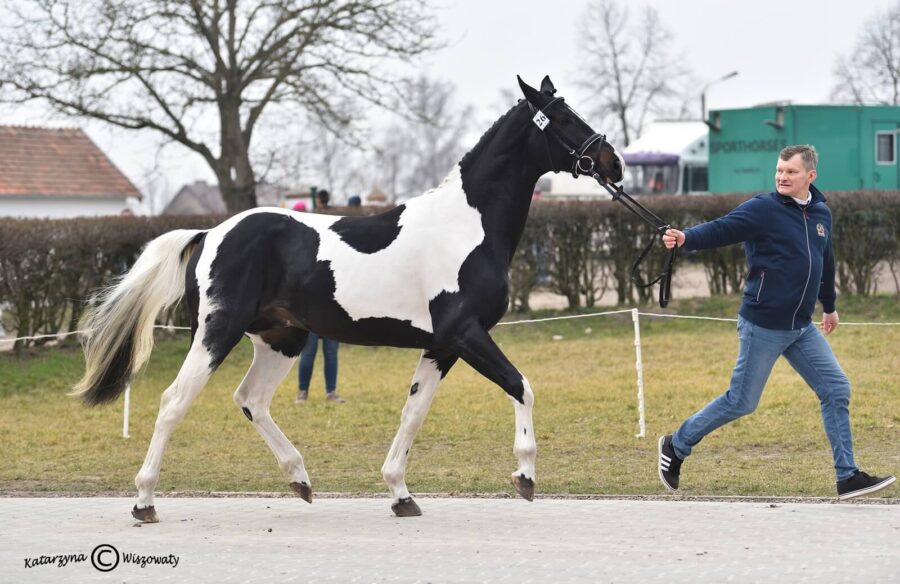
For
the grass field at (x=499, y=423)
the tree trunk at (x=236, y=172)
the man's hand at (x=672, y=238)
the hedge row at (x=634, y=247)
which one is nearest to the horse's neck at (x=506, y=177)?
the man's hand at (x=672, y=238)

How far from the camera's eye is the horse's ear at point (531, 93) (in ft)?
24.2

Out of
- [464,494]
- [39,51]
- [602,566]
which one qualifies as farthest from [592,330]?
[39,51]

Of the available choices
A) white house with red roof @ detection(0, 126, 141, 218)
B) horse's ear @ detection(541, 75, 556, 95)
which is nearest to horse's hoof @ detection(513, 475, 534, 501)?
horse's ear @ detection(541, 75, 556, 95)

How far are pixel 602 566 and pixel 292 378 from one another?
33.9 ft

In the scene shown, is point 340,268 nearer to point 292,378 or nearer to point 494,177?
point 494,177

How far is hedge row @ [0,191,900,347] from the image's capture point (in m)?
16.5

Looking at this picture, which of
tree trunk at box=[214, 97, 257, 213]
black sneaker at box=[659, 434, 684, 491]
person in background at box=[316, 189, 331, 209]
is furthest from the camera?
tree trunk at box=[214, 97, 257, 213]

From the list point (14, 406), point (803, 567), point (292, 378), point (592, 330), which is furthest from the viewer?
point (592, 330)

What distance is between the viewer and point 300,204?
739 inches

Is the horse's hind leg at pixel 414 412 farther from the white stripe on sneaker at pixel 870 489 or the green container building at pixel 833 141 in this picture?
the green container building at pixel 833 141

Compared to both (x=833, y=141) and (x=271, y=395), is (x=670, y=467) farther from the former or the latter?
(x=833, y=141)

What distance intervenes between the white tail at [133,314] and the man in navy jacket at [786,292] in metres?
3.16

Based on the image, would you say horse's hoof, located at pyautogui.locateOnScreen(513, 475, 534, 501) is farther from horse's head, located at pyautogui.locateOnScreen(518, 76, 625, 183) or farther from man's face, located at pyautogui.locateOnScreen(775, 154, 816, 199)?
man's face, located at pyautogui.locateOnScreen(775, 154, 816, 199)

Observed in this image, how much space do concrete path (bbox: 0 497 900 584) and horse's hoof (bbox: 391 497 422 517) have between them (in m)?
0.09
